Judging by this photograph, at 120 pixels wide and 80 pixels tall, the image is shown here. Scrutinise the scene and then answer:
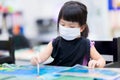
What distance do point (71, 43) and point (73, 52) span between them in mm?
41

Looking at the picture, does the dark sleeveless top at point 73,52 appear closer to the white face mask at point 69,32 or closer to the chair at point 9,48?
the white face mask at point 69,32

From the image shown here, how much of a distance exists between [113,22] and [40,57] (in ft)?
5.53

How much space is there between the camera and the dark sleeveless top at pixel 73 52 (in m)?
1.01

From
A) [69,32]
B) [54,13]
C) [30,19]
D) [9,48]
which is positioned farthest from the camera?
[30,19]

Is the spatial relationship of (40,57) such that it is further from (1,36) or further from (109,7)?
(1,36)

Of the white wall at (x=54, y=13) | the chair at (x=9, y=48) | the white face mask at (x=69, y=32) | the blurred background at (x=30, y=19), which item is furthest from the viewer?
the blurred background at (x=30, y=19)

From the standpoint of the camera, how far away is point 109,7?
2572 millimetres

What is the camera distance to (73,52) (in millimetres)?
1008

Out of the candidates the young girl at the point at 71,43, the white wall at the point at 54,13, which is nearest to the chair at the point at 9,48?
the young girl at the point at 71,43

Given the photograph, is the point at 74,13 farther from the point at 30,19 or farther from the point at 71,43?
the point at 30,19

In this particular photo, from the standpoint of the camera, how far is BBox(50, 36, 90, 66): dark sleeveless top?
1.01 metres

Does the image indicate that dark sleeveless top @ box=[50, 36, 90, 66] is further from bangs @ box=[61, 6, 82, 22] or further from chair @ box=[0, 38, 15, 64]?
chair @ box=[0, 38, 15, 64]

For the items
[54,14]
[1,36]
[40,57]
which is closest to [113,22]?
[54,14]

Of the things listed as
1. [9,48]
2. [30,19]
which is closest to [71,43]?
[9,48]
